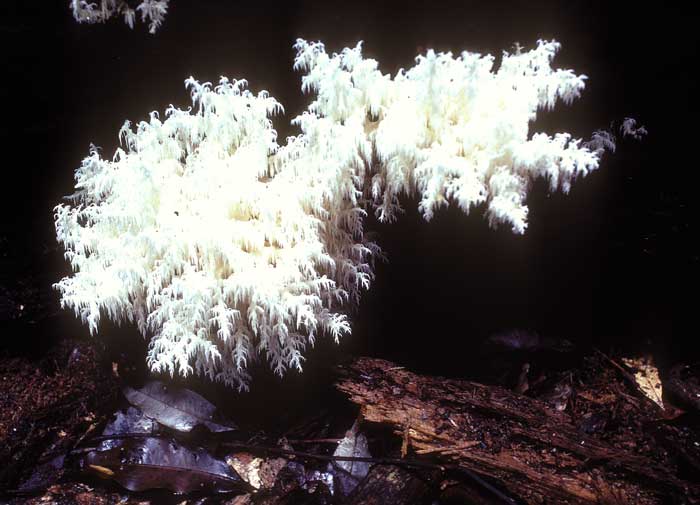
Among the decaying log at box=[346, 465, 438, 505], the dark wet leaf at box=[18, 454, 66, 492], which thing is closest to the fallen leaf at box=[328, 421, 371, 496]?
the decaying log at box=[346, 465, 438, 505]

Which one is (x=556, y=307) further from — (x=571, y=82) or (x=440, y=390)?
(x=571, y=82)

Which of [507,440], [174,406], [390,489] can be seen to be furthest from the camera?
[174,406]

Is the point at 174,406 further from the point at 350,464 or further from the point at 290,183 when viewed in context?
the point at 290,183

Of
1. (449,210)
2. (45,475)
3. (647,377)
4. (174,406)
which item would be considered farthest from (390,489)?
(45,475)

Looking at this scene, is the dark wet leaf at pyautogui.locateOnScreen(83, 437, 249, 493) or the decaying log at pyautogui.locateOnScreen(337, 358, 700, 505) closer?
the decaying log at pyautogui.locateOnScreen(337, 358, 700, 505)

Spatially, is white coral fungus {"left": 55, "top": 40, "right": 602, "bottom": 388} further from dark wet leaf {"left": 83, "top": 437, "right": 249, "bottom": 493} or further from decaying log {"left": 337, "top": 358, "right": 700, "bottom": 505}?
decaying log {"left": 337, "top": 358, "right": 700, "bottom": 505}

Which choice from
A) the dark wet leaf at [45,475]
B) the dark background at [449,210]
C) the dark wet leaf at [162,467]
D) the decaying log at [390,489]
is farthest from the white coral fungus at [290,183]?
the dark wet leaf at [45,475]
